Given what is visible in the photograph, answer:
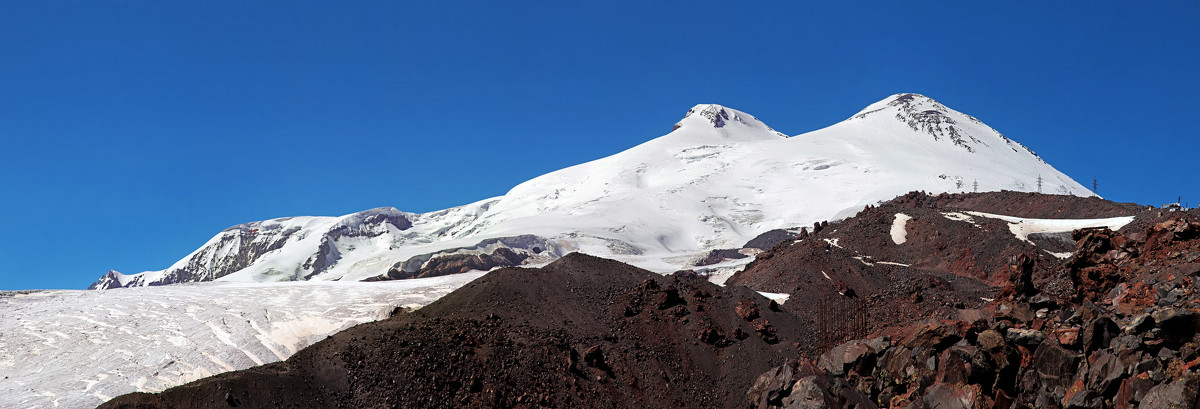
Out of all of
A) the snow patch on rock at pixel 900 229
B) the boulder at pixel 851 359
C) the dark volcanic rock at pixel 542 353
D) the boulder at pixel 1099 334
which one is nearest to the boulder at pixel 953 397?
the boulder at pixel 1099 334

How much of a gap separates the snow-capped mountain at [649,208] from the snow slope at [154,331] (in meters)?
23.8

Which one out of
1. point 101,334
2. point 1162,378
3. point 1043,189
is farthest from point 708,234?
point 1162,378

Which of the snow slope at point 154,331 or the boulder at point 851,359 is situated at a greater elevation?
the snow slope at point 154,331

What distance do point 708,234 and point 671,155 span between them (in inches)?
1777

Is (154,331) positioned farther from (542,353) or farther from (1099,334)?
(1099,334)

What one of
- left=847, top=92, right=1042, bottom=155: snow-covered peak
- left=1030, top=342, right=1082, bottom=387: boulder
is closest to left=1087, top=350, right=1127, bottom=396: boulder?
left=1030, top=342, right=1082, bottom=387: boulder

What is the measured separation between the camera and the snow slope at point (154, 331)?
1298 inches

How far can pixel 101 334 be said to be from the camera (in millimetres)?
38281

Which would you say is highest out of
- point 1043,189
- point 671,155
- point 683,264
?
point 671,155

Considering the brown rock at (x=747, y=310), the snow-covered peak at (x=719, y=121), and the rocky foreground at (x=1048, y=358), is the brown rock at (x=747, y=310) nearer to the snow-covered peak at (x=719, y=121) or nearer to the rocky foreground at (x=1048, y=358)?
the rocky foreground at (x=1048, y=358)

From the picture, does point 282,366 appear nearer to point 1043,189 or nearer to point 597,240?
point 597,240

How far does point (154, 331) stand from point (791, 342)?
26150 millimetres

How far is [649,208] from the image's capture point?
113250 mm

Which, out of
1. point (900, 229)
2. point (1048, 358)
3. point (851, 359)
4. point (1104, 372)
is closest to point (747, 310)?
point (851, 359)
